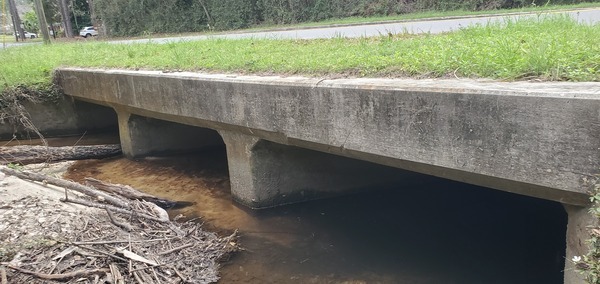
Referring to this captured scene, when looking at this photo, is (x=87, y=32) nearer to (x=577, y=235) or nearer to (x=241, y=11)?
(x=241, y=11)

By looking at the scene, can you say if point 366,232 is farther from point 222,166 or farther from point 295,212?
point 222,166

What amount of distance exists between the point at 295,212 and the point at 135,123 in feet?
14.3

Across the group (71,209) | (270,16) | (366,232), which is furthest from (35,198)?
(270,16)

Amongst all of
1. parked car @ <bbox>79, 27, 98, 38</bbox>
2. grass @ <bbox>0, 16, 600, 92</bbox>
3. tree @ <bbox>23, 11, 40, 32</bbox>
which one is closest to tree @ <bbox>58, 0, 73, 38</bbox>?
parked car @ <bbox>79, 27, 98, 38</bbox>

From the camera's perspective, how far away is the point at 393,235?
584 cm

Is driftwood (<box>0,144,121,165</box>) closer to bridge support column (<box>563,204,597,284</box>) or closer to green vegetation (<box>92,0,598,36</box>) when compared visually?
bridge support column (<box>563,204,597,284</box>)

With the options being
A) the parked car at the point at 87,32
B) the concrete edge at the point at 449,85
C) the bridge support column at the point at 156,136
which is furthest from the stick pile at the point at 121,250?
the parked car at the point at 87,32

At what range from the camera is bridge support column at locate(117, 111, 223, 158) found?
31.4 ft

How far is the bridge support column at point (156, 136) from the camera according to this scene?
31.4ft

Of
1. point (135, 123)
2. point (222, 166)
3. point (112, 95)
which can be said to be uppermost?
point (112, 95)

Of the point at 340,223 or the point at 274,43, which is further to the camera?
the point at 274,43

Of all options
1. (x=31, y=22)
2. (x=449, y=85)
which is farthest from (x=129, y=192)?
(x=31, y=22)

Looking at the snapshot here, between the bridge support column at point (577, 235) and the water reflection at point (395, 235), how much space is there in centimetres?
143

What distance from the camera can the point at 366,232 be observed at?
19.5 ft
